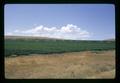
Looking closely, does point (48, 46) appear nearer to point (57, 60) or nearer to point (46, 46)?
point (46, 46)

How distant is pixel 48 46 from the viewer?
2.27 metres

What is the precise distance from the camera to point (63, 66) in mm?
2264

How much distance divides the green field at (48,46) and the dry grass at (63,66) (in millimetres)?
41

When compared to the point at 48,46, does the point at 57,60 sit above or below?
below

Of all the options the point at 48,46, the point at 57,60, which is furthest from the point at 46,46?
the point at 57,60

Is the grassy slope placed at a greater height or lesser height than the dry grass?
greater

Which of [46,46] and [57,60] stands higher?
[46,46]

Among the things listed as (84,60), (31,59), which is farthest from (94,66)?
(31,59)

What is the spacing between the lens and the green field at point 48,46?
2256mm

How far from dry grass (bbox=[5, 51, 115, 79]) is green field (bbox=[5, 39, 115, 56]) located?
1.6 inches

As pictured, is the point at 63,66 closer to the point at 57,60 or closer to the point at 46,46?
the point at 57,60

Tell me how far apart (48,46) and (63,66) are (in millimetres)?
199

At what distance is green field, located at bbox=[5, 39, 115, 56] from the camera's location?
2.26 meters

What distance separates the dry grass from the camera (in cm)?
226
